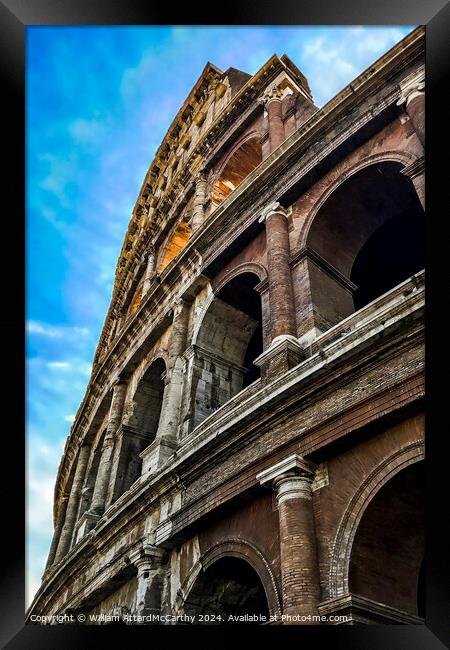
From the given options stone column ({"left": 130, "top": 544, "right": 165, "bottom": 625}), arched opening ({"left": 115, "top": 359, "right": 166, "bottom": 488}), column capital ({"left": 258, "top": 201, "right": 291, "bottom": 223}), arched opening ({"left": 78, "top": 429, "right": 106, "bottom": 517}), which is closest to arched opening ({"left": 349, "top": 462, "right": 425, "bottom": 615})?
stone column ({"left": 130, "top": 544, "right": 165, "bottom": 625})

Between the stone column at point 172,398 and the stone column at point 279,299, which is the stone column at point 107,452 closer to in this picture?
the stone column at point 172,398

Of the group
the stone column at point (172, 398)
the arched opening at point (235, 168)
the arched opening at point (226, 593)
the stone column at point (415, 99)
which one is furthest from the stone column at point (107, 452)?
the stone column at point (415, 99)

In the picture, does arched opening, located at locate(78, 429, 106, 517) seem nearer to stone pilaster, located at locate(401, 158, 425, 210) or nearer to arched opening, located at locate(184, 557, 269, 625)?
arched opening, located at locate(184, 557, 269, 625)

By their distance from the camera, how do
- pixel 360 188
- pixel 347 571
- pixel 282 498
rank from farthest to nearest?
pixel 360 188
pixel 282 498
pixel 347 571

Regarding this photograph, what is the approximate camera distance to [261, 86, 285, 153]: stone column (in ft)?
41.6

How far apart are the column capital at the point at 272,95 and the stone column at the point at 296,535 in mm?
9918

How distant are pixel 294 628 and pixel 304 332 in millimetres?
4368

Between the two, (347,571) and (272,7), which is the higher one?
(272,7)

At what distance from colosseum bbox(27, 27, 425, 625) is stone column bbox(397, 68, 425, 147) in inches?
2.0

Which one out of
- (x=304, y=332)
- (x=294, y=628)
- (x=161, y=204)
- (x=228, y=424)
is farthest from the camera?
(x=161, y=204)

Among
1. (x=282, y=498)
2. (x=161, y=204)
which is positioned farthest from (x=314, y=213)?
(x=161, y=204)

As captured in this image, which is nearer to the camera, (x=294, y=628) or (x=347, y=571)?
(x=294, y=628)
